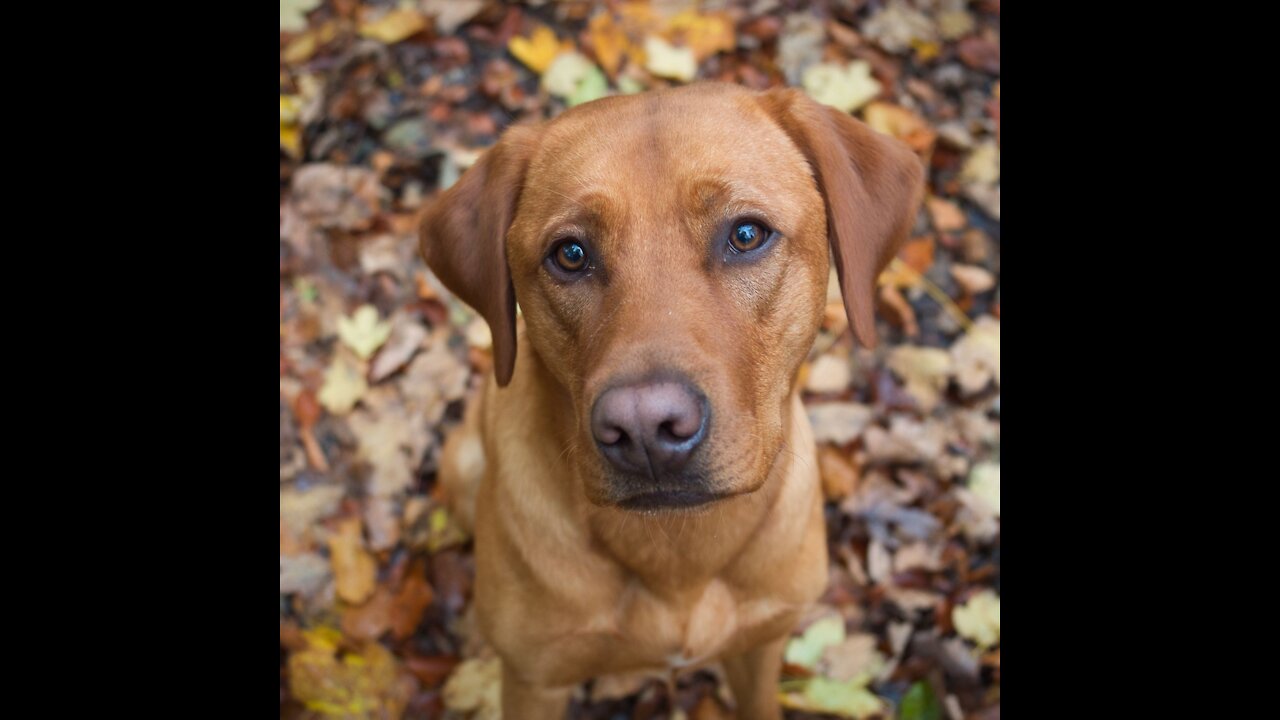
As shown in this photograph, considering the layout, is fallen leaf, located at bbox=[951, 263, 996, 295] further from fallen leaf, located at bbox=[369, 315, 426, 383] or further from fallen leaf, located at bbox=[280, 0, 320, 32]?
fallen leaf, located at bbox=[280, 0, 320, 32]

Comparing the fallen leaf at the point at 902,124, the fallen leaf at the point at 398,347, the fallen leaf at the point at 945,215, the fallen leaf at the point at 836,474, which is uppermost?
the fallen leaf at the point at 902,124

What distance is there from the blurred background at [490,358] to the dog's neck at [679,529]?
123cm

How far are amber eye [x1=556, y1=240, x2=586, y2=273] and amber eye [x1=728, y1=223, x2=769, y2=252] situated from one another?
0.39 meters

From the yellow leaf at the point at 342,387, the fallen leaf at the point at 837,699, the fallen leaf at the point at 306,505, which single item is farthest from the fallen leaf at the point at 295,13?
the fallen leaf at the point at 837,699

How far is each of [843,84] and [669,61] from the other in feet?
3.21

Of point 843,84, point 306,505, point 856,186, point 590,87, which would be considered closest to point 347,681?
point 306,505

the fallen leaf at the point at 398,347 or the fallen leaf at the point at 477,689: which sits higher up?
the fallen leaf at the point at 398,347

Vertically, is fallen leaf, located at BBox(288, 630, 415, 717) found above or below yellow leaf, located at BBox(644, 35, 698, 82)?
below

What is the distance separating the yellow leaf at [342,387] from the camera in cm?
463

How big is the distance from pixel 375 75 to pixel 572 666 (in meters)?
3.83

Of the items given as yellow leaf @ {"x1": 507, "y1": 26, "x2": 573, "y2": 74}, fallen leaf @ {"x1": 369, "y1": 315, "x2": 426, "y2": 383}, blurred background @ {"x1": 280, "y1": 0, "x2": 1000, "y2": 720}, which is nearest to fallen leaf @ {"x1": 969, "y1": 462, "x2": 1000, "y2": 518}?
blurred background @ {"x1": 280, "y1": 0, "x2": 1000, "y2": 720}

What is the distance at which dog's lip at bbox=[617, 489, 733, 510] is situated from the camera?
2309 millimetres

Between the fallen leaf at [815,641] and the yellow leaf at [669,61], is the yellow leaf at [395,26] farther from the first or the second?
the fallen leaf at [815,641]

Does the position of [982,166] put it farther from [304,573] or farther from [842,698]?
[304,573]
